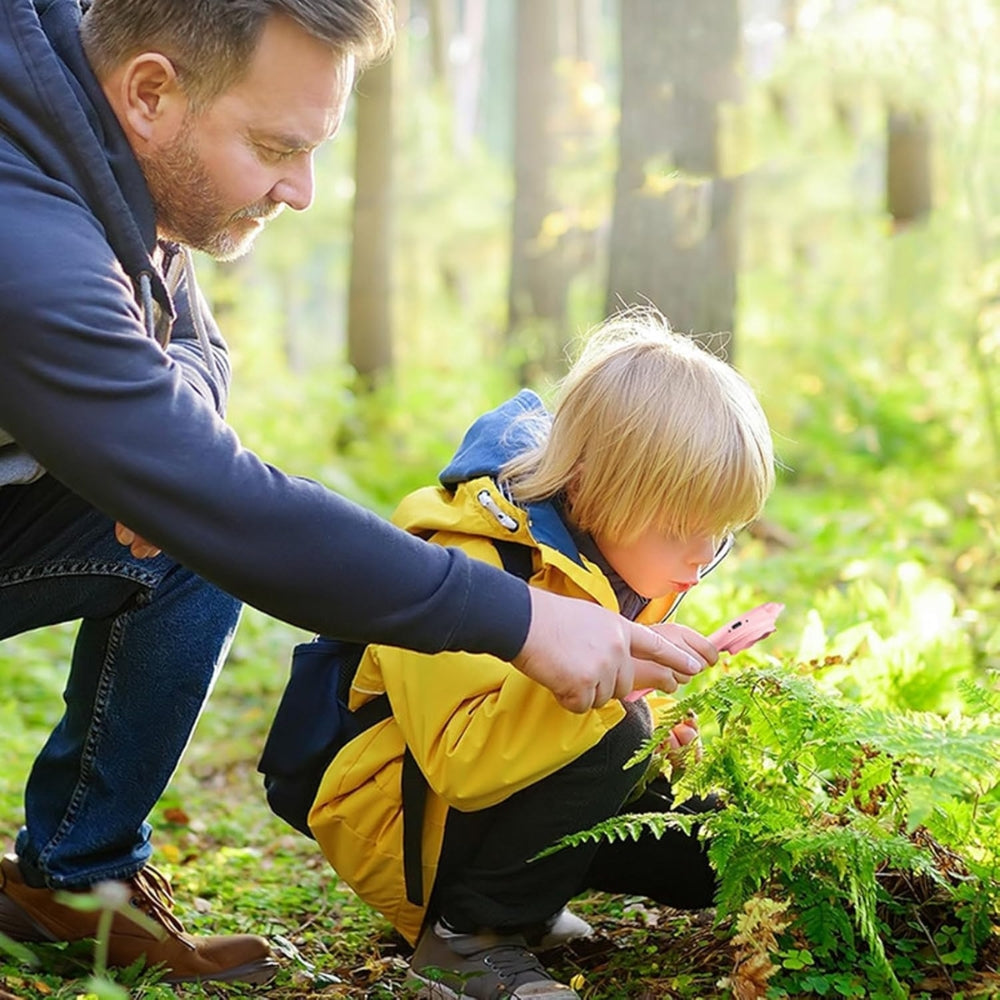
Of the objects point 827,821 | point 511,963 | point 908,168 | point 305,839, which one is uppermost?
point 908,168

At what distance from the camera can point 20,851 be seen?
2.84 meters

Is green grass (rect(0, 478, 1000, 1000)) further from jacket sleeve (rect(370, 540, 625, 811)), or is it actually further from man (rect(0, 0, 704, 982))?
jacket sleeve (rect(370, 540, 625, 811))

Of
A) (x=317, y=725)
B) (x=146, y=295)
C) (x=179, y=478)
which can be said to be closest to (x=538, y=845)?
(x=317, y=725)

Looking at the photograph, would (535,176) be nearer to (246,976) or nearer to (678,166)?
(678,166)

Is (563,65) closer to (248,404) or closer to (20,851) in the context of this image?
(248,404)

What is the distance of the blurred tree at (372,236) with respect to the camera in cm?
1168

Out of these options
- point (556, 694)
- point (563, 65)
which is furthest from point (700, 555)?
point (563, 65)

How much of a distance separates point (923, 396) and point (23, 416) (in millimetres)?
8228


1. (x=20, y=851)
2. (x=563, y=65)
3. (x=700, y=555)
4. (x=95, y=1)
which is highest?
(x=563, y=65)

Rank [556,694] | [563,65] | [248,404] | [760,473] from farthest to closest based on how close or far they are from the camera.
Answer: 1. [563,65]
2. [248,404]
3. [760,473]
4. [556,694]

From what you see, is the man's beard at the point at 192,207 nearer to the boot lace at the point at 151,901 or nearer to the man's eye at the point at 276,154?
the man's eye at the point at 276,154

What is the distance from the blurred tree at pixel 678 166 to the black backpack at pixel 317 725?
3.64 meters

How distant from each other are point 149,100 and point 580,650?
3.86 ft

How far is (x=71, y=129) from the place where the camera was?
220 centimetres
